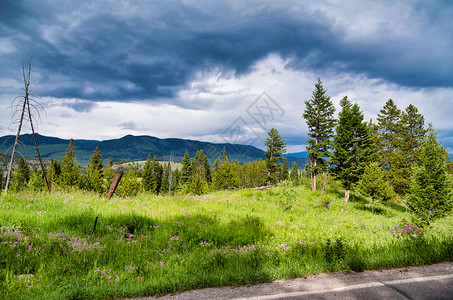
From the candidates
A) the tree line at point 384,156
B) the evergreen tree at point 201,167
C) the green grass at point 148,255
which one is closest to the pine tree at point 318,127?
the tree line at point 384,156

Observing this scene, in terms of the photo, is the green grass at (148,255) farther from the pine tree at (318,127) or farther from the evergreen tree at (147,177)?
the evergreen tree at (147,177)

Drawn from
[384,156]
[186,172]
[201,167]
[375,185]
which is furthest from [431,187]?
[201,167]

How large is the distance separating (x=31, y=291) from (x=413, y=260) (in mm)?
6815

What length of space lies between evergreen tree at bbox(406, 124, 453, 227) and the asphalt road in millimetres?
14637

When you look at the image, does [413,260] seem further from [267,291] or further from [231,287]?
[231,287]

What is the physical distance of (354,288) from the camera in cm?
296

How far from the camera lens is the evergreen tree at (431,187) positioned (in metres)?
13.7

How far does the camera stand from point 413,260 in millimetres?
3773

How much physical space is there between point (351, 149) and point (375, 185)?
6454 millimetres

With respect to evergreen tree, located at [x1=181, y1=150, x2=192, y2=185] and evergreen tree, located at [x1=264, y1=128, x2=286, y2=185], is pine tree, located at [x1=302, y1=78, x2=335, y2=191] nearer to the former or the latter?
evergreen tree, located at [x1=264, y1=128, x2=286, y2=185]

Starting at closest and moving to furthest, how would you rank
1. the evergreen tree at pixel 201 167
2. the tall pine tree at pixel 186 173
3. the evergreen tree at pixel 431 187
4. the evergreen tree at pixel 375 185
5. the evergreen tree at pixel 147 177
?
1. the evergreen tree at pixel 431 187
2. the evergreen tree at pixel 375 185
3. the evergreen tree at pixel 147 177
4. the tall pine tree at pixel 186 173
5. the evergreen tree at pixel 201 167

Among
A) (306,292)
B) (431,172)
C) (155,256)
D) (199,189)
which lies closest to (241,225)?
(155,256)

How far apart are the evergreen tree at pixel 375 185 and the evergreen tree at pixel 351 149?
13.0ft

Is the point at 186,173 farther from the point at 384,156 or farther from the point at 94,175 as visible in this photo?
the point at 384,156
